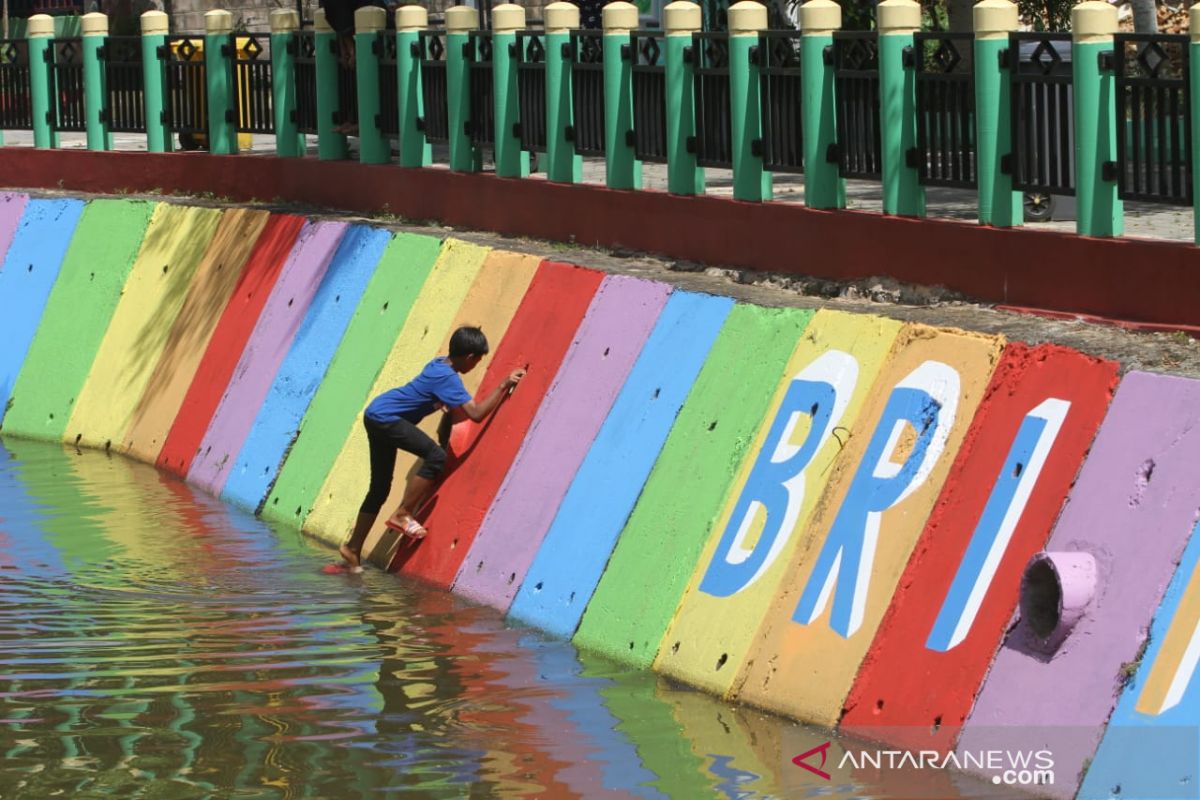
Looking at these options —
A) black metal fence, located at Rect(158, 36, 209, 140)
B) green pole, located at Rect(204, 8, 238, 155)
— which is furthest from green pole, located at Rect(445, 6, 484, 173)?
black metal fence, located at Rect(158, 36, 209, 140)

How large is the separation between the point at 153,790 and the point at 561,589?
365cm

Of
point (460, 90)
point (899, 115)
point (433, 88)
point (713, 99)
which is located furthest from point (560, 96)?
point (899, 115)

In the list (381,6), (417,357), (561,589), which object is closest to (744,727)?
(561,589)

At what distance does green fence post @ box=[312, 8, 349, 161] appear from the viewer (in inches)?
786

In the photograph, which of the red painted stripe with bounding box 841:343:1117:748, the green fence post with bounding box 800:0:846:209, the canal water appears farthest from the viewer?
the green fence post with bounding box 800:0:846:209

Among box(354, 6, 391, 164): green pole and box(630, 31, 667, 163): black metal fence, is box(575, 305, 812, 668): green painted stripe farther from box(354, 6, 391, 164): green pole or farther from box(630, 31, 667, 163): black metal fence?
box(354, 6, 391, 164): green pole

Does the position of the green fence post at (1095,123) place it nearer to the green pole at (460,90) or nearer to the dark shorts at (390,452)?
the dark shorts at (390,452)

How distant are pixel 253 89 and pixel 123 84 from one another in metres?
2.20

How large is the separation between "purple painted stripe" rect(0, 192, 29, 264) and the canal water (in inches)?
282

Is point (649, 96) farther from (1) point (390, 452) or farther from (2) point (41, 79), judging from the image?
(2) point (41, 79)

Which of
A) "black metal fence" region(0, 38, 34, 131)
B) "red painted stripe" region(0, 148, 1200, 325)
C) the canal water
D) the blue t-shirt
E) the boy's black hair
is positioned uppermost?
"black metal fence" region(0, 38, 34, 131)

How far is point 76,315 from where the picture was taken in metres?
20.1

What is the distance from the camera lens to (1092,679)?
9.05m

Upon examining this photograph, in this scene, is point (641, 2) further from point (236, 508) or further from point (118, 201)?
point (236, 508)
